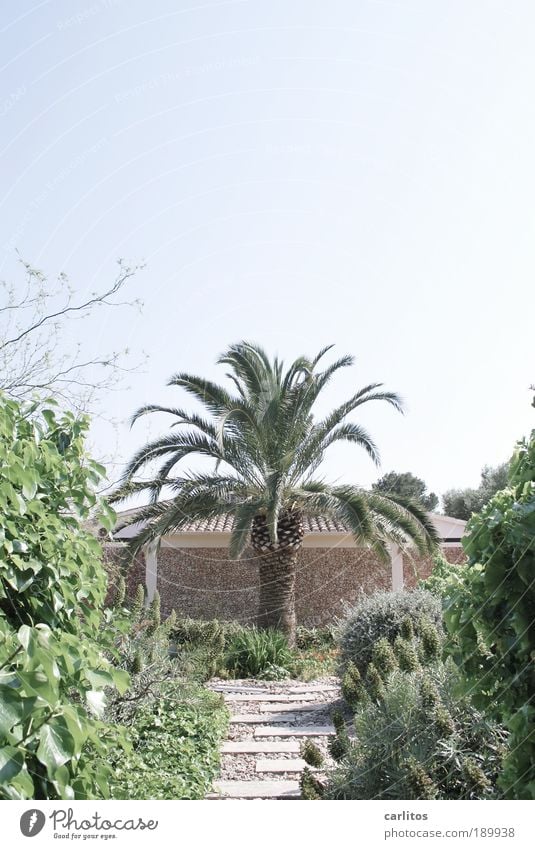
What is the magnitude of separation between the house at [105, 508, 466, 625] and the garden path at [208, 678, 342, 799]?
6.65ft

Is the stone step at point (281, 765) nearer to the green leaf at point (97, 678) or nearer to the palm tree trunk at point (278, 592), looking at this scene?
the green leaf at point (97, 678)

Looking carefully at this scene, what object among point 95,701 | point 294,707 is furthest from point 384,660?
point 95,701

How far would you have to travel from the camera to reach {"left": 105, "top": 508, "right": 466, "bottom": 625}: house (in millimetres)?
7488

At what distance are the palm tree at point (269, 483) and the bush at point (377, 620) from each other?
34.9 inches

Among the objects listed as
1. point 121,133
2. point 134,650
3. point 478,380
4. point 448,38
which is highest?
point 448,38

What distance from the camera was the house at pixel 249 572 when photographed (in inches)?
295

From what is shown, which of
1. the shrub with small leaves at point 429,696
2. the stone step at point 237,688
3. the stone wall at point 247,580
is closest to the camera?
the shrub with small leaves at point 429,696

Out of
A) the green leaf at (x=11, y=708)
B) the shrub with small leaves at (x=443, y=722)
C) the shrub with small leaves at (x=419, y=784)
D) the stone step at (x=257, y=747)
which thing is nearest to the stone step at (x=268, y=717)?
the stone step at (x=257, y=747)

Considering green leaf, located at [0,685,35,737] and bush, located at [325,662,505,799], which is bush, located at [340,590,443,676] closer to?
bush, located at [325,662,505,799]

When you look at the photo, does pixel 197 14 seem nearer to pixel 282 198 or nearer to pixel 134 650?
pixel 282 198

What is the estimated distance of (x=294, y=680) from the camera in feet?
19.1

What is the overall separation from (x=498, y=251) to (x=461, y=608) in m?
1.00
